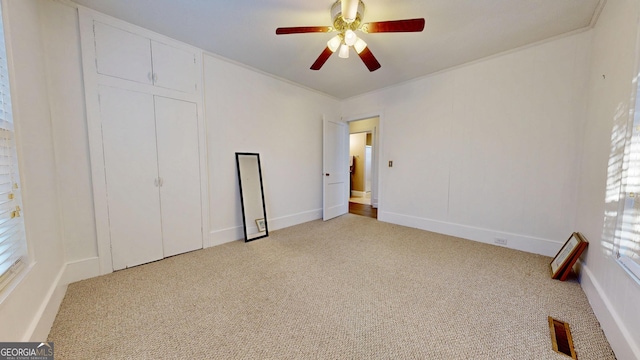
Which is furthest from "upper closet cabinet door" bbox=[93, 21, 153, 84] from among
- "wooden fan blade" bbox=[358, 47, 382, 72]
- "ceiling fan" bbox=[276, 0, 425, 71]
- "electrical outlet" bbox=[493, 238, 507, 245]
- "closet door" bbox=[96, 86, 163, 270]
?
"electrical outlet" bbox=[493, 238, 507, 245]

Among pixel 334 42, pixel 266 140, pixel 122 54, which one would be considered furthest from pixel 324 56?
pixel 122 54

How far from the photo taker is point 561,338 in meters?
1.33

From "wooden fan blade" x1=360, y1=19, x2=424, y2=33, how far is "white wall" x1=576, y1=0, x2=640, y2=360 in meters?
1.31

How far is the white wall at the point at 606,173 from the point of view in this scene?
3.94ft

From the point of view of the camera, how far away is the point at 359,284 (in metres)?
1.91

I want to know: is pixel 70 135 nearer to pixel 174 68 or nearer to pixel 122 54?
pixel 122 54

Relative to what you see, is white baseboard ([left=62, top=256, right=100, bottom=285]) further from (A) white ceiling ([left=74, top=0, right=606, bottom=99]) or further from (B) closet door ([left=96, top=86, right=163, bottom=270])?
(A) white ceiling ([left=74, top=0, right=606, bottom=99])

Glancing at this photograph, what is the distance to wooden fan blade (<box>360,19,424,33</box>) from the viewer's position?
5.13ft

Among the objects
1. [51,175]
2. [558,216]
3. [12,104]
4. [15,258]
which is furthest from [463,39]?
[51,175]

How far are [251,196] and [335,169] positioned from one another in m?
1.90

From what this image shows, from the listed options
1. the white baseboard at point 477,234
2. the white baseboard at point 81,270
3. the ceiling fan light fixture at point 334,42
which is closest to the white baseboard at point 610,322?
the white baseboard at point 477,234

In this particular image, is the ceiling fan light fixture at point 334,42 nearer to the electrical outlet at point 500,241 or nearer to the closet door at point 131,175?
the closet door at point 131,175

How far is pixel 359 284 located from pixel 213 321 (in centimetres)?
120

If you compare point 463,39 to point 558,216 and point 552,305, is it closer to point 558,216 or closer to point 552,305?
point 558,216
